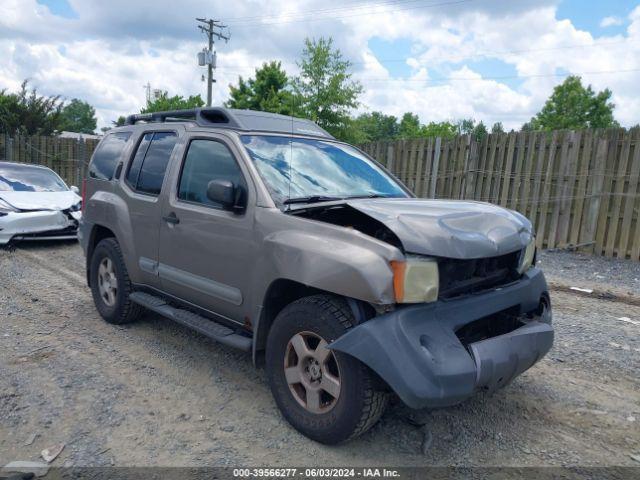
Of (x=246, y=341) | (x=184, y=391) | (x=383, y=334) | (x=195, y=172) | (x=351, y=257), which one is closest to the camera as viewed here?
(x=383, y=334)

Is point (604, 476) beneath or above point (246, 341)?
beneath

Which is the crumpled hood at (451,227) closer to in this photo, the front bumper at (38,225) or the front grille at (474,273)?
the front grille at (474,273)

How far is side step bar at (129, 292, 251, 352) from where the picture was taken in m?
3.36

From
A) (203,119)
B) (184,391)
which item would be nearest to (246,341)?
(184,391)

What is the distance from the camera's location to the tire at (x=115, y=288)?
4680 millimetres

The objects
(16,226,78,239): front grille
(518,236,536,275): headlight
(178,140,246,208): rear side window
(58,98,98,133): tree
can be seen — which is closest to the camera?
(518,236,536,275): headlight

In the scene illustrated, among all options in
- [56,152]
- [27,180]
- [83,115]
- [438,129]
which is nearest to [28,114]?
[56,152]

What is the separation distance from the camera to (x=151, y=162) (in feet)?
14.8

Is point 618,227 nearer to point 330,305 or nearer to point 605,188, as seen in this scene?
point 605,188

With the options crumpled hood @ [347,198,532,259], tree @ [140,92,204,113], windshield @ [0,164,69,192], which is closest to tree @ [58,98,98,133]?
tree @ [140,92,204,113]

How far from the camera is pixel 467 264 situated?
9.77ft

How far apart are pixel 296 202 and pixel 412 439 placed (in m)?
1.66

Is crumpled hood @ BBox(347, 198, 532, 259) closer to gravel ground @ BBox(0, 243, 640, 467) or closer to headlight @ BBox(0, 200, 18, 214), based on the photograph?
gravel ground @ BBox(0, 243, 640, 467)

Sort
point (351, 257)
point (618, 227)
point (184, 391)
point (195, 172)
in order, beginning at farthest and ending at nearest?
point (618, 227) → point (195, 172) → point (184, 391) → point (351, 257)
